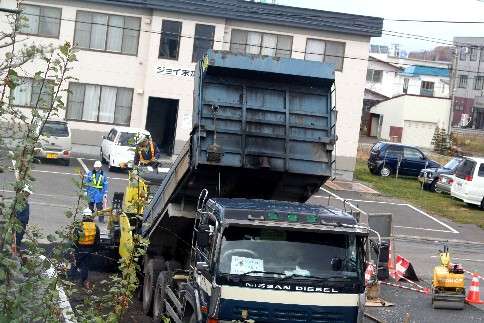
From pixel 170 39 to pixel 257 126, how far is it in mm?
25016

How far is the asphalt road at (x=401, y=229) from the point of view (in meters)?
17.2

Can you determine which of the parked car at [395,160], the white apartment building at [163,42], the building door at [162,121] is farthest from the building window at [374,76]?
the white apartment building at [163,42]

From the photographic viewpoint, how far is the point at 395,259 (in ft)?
67.4

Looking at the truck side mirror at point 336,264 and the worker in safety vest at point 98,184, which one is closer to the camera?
the truck side mirror at point 336,264

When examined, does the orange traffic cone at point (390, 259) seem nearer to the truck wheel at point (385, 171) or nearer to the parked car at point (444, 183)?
the parked car at point (444, 183)

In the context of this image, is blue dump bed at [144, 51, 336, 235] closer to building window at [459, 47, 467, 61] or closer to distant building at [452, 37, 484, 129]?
distant building at [452, 37, 484, 129]

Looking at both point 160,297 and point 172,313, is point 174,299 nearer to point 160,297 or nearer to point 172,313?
point 172,313

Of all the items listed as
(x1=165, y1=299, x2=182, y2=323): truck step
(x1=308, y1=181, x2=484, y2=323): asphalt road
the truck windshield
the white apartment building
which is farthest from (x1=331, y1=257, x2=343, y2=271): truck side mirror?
the white apartment building

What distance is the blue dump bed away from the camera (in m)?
13.2

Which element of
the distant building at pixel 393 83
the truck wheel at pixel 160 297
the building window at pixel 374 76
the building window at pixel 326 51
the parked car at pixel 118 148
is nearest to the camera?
the truck wheel at pixel 160 297

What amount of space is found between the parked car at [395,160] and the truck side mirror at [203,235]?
101ft

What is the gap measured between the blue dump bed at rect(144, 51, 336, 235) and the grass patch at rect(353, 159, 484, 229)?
18.6 metres

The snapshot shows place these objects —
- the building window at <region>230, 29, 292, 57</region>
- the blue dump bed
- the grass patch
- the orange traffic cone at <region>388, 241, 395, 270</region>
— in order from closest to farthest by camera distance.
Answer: the blue dump bed < the orange traffic cone at <region>388, 241, 395, 270</region> < the grass patch < the building window at <region>230, 29, 292, 57</region>

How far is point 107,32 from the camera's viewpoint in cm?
3766
